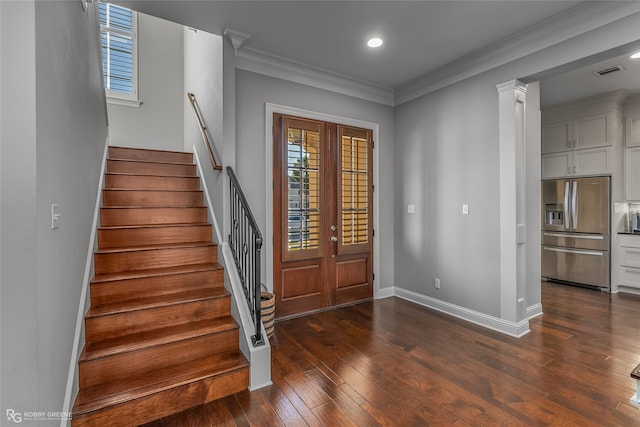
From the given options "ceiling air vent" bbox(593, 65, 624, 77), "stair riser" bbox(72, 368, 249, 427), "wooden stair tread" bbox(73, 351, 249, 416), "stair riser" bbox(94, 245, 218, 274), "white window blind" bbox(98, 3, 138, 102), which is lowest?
"stair riser" bbox(72, 368, 249, 427)

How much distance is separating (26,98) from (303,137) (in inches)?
105

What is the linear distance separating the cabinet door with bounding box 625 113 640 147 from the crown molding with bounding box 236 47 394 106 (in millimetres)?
3394

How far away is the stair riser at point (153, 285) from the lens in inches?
91.4

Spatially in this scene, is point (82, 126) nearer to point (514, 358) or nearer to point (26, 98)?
point (26, 98)

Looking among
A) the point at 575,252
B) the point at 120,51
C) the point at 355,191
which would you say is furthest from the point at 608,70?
the point at 120,51

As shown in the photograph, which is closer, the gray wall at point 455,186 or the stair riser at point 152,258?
the stair riser at point 152,258

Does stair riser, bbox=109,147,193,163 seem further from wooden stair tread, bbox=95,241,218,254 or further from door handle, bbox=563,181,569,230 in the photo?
door handle, bbox=563,181,569,230

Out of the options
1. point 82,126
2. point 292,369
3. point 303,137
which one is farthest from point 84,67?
point 292,369

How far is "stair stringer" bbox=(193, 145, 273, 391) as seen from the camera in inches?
86.2

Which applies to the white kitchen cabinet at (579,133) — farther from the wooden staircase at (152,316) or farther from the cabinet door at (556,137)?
the wooden staircase at (152,316)

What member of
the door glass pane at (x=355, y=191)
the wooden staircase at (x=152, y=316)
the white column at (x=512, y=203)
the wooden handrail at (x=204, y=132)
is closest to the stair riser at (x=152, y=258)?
the wooden staircase at (x=152, y=316)

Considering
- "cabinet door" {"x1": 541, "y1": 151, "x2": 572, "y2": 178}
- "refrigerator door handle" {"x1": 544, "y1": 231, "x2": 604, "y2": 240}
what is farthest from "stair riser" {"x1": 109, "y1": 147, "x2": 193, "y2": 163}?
"refrigerator door handle" {"x1": 544, "y1": 231, "x2": 604, "y2": 240}

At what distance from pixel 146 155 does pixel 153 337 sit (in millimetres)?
2588

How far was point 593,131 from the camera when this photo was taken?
456 centimetres
